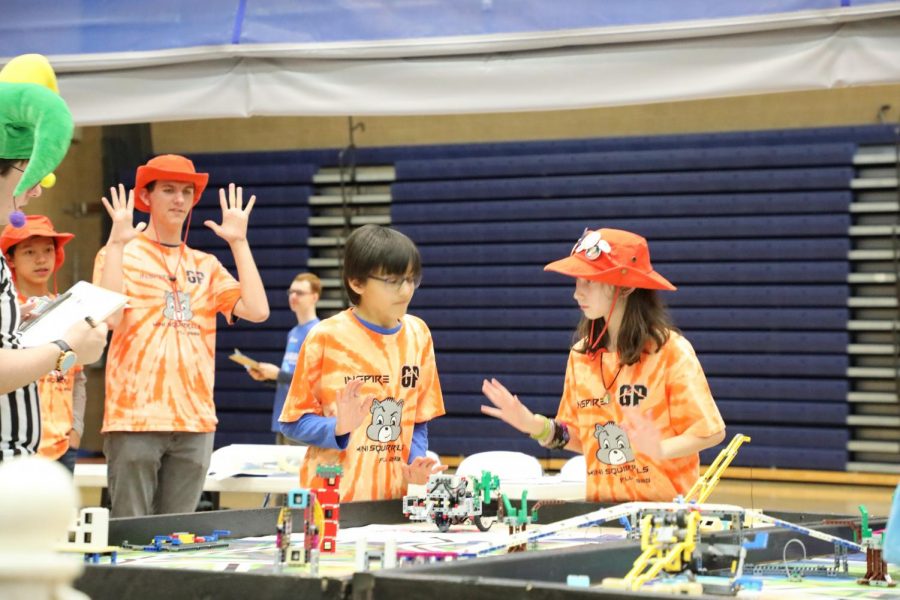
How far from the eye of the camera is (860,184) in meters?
10.2

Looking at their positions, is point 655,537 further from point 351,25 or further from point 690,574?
point 351,25

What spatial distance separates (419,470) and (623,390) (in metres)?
0.64

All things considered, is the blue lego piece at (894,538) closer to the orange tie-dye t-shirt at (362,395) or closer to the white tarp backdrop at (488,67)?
the orange tie-dye t-shirt at (362,395)

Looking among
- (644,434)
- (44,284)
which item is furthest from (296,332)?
(644,434)

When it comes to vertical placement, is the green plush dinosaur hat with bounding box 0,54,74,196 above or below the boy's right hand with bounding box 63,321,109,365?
above

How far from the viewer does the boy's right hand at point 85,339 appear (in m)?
2.50

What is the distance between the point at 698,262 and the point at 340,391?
789 cm

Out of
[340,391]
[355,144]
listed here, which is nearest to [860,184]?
[355,144]

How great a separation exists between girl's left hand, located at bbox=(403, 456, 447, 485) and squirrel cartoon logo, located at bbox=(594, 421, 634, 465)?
488 mm

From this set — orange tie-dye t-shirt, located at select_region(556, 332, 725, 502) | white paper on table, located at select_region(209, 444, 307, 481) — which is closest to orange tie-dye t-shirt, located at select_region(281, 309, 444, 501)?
orange tie-dye t-shirt, located at select_region(556, 332, 725, 502)

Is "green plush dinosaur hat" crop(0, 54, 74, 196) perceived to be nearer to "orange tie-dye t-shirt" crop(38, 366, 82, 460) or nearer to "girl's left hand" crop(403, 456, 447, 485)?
"girl's left hand" crop(403, 456, 447, 485)

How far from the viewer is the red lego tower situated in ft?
7.47

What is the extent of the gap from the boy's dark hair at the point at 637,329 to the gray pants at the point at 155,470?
5.84 ft

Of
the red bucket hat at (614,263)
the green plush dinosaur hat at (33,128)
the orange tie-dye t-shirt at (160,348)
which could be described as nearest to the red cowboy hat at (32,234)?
the orange tie-dye t-shirt at (160,348)
